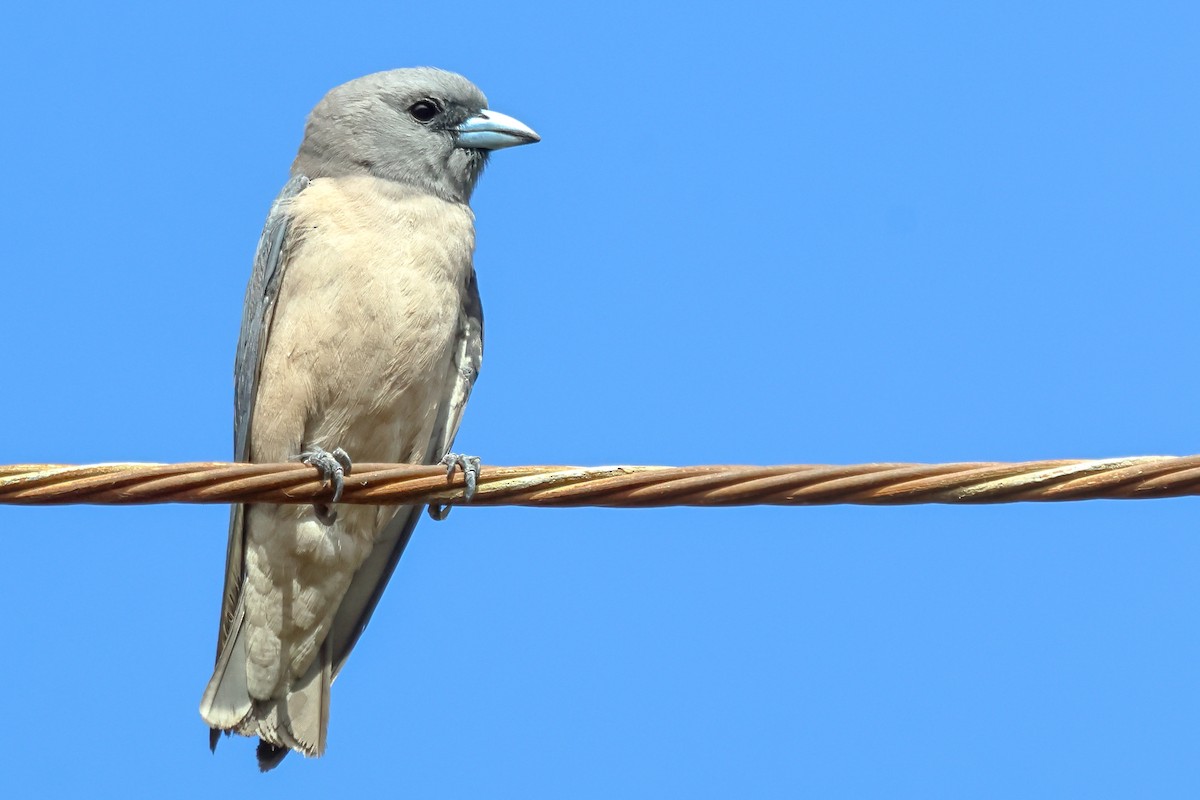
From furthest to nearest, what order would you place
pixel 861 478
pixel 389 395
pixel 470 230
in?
pixel 470 230 → pixel 389 395 → pixel 861 478

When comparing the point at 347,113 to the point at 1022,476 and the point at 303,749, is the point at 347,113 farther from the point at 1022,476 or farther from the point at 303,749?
the point at 1022,476

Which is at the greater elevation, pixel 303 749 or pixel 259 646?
pixel 259 646

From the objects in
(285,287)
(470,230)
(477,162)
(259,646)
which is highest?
(477,162)

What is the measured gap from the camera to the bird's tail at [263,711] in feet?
24.3

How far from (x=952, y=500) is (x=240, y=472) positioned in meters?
2.07

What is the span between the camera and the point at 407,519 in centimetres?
765

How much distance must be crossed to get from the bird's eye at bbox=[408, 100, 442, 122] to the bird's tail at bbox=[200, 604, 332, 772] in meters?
2.79

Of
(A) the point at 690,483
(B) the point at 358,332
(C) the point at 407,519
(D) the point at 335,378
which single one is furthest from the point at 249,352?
(A) the point at 690,483

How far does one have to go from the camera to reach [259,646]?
750 centimetres

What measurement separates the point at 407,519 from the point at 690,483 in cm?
353

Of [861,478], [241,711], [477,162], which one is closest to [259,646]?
[241,711]

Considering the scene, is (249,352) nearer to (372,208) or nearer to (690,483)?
(372,208)

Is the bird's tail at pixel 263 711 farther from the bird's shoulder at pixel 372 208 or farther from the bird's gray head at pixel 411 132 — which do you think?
the bird's gray head at pixel 411 132

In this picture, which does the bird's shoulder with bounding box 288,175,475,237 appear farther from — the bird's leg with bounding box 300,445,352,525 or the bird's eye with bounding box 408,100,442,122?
the bird's leg with bounding box 300,445,352,525
